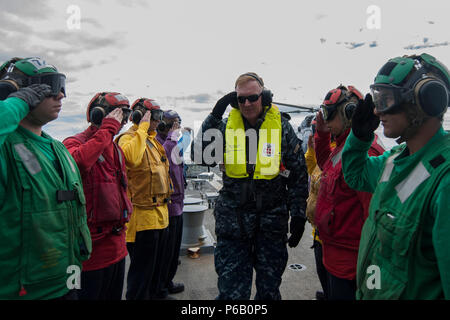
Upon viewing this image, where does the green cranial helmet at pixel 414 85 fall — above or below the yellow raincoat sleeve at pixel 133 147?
above

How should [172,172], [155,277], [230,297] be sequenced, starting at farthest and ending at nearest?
[172,172] → [155,277] → [230,297]

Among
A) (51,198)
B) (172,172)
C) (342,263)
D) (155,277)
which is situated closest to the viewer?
(51,198)

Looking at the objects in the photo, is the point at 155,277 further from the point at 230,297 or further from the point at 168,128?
the point at 168,128

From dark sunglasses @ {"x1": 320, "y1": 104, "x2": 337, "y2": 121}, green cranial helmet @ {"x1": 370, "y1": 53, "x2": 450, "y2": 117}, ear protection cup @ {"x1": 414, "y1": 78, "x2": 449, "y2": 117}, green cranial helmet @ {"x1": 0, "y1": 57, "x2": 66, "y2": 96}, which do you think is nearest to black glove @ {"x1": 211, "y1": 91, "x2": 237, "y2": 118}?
dark sunglasses @ {"x1": 320, "y1": 104, "x2": 337, "y2": 121}

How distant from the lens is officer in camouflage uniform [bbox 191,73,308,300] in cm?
283

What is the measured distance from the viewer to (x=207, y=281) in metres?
4.84

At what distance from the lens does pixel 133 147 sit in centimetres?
359

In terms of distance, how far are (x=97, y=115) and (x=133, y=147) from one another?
29.0 inches

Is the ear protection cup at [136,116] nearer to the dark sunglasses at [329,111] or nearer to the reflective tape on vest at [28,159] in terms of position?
the reflective tape on vest at [28,159]

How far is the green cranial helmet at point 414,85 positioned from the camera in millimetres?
1414

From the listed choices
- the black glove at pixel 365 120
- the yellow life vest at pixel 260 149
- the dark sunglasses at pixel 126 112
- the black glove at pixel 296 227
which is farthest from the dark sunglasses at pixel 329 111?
the dark sunglasses at pixel 126 112
